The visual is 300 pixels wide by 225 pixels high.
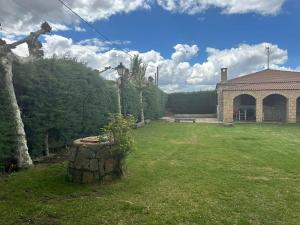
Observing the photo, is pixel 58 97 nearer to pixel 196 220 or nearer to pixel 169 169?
pixel 169 169

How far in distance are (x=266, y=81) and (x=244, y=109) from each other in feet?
10.7

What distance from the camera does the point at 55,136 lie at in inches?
367

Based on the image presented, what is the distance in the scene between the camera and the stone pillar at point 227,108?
2438 cm

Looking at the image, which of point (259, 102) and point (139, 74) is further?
point (259, 102)

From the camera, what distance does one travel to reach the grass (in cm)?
414

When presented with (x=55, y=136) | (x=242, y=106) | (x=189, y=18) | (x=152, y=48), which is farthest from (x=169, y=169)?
(x=242, y=106)

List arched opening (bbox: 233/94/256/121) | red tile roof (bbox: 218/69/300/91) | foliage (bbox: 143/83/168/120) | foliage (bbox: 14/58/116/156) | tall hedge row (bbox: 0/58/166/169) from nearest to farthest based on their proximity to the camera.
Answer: tall hedge row (bbox: 0/58/166/169), foliage (bbox: 14/58/116/156), red tile roof (bbox: 218/69/300/91), foliage (bbox: 143/83/168/120), arched opening (bbox: 233/94/256/121)

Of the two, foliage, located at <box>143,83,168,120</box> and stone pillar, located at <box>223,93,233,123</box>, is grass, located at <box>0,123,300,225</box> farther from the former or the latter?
stone pillar, located at <box>223,93,233,123</box>

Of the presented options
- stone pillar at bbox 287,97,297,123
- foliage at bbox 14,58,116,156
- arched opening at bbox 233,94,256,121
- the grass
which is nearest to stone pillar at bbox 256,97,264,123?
stone pillar at bbox 287,97,297,123

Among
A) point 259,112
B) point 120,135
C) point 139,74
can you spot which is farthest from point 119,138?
point 259,112

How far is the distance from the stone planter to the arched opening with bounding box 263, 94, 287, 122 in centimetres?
2332

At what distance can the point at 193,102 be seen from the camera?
116 ft

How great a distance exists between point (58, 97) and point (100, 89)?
3.80 m

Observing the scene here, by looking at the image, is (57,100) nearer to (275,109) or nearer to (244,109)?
(244,109)
